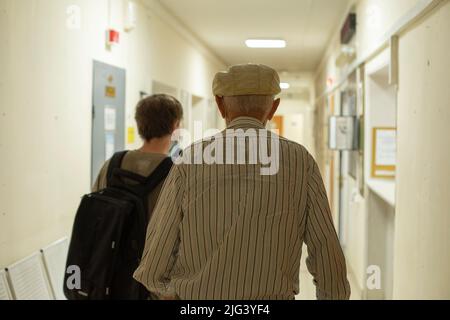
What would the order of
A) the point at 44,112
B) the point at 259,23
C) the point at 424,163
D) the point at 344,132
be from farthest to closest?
the point at 259,23 → the point at 344,132 → the point at 44,112 → the point at 424,163

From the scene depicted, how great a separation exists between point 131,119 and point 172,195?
108 inches

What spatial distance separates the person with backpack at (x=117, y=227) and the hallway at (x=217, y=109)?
228 millimetres

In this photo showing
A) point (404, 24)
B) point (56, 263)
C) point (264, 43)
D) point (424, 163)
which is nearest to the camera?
point (424, 163)

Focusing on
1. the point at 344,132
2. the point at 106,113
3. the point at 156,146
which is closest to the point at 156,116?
the point at 156,146

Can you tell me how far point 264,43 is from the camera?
5.08 m

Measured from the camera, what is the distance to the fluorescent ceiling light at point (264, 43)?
5.07 metres

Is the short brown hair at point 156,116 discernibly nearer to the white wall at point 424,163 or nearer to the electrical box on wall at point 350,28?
the white wall at point 424,163

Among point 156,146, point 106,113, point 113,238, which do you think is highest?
point 106,113

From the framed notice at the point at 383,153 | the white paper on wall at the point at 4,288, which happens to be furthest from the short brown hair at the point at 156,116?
the framed notice at the point at 383,153

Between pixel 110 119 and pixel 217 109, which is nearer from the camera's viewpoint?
pixel 110 119

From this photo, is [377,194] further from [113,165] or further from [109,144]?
[113,165]

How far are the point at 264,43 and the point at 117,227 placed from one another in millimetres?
3737

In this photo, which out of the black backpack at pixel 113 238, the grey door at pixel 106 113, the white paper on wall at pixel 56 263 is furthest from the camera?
the grey door at pixel 106 113

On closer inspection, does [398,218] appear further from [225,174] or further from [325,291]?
[225,174]
